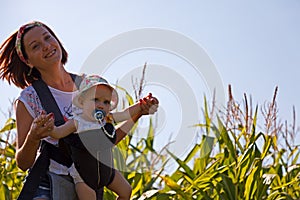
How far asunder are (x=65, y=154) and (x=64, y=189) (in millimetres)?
100

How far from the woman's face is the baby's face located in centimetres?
19

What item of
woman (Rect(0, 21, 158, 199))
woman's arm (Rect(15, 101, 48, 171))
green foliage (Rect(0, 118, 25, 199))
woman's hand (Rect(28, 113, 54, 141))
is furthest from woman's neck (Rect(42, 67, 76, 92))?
green foliage (Rect(0, 118, 25, 199))

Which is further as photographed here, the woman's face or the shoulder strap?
the woman's face

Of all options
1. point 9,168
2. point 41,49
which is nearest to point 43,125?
point 41,49

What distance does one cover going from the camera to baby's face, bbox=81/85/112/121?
5.75ft

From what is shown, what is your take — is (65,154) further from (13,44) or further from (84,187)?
(13,44)

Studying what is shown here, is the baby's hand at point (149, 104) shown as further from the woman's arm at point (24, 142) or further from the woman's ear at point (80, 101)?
the woman's arm at point (24, 142)

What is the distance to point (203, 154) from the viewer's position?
3098 mm

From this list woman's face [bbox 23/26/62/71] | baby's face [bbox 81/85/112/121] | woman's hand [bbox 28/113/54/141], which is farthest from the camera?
woman's face [bbox 23/26/62/71]

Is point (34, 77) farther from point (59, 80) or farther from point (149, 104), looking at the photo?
point (149, 104)

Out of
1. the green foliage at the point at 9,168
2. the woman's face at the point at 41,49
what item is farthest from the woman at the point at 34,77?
the green foliage at the point at 9,168

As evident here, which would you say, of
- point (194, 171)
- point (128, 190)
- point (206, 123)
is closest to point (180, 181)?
point (194, 171)

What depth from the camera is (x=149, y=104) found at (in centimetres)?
187

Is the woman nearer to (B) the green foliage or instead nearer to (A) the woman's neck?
(A) the woman's neck
